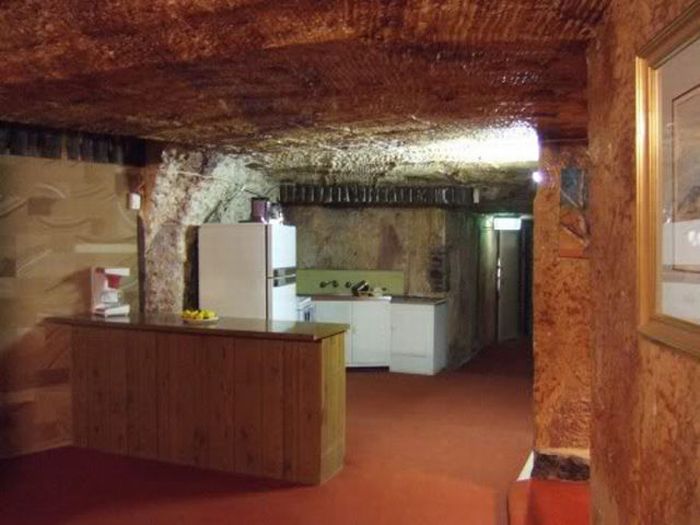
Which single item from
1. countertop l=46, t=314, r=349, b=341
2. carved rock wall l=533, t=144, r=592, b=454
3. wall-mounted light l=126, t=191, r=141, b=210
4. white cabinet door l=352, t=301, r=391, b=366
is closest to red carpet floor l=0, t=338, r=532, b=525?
carved rock wall l=533, t=144, r=592, b=454

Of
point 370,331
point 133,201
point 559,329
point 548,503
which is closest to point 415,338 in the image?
point 370,331

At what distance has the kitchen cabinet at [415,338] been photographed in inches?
278

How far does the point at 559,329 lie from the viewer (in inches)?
134

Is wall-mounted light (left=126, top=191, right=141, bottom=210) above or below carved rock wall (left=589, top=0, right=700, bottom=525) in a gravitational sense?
above

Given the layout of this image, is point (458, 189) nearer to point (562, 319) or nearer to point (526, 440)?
point (526, 440)

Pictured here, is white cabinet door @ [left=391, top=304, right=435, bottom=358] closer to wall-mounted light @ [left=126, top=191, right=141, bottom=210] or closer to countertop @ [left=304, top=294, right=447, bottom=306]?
countertop @ [left=304, top=294, right=447, bottom=306]

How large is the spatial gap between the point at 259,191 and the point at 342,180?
89 cm

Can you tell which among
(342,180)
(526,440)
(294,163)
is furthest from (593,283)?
(342,180)

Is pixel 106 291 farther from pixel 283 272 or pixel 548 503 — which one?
pixel 548 503

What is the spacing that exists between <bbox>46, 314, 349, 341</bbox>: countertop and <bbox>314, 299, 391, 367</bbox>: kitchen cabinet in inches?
108

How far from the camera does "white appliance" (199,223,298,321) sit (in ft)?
17.3

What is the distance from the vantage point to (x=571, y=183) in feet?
11.0

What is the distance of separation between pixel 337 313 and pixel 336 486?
3.47 meters

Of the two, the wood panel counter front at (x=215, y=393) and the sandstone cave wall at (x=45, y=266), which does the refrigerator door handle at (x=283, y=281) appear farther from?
the sandstone cave wall at (x=45, y=266)
